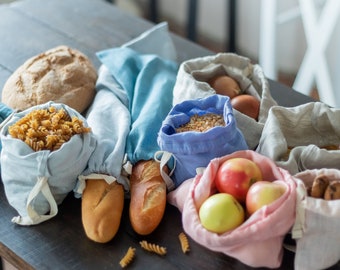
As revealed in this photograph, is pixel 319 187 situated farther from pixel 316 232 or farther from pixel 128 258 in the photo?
pixel 128 258

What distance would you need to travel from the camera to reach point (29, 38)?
50.6 inches

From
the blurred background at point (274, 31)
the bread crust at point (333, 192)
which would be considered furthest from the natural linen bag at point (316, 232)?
the blurred background at point (274, 31)

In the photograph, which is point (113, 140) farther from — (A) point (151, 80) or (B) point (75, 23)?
(B) point (75, 23)

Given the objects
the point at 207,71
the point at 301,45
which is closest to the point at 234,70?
the point at 207,71

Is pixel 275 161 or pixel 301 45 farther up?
pixel 275 161

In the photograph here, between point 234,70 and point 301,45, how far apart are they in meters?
1.08

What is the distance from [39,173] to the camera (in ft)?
2.64

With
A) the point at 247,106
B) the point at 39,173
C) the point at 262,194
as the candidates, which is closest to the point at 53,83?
the point at 39,173

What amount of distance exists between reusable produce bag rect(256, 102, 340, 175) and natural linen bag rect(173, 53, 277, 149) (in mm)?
36

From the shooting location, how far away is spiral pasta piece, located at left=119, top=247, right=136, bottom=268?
77 centimetres

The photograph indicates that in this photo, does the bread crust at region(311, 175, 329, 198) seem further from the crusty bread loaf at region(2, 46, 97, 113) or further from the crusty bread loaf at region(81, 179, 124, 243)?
the crusty bread loaf at region(2, 46, 97, 113)

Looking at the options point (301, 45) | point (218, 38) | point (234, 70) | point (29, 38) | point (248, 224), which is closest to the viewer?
point (248, 224)

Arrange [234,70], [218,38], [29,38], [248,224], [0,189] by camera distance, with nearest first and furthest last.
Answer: [248,224] → [0,189] → [234,70] → [29,38] → [218,38]

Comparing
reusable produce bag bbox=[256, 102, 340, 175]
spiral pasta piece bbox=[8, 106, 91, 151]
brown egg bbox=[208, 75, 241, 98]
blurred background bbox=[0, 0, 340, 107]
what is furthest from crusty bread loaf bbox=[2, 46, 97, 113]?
blurred background bbox=[0, 0, 340, 107]
